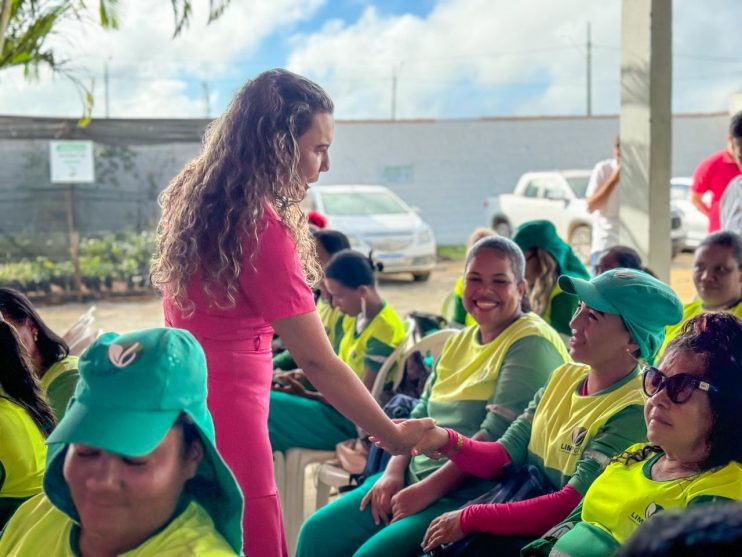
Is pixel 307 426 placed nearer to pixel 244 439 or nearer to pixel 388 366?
pixel 388 366

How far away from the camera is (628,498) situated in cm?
224

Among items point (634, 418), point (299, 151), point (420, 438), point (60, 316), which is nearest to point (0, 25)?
point (299, 151)

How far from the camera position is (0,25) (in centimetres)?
542

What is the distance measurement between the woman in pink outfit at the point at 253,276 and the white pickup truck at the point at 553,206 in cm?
1353

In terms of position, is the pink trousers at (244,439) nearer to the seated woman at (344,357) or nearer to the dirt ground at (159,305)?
the seated woman at (344,357)

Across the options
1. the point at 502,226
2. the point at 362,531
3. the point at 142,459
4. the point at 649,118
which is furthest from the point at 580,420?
the point at 502,226

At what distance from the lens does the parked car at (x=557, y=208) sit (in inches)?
639

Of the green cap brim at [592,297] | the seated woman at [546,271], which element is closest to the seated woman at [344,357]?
the seated woman at [546,271]

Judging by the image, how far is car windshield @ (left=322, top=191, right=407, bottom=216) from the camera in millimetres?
15930

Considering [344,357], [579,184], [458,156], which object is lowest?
[344,357]

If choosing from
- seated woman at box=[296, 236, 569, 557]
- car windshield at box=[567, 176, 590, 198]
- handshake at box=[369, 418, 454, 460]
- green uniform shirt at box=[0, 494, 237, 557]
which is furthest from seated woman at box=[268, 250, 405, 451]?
car windshield at box=[567, 176, 590, 198]

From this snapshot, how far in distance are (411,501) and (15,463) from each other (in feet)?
4.14

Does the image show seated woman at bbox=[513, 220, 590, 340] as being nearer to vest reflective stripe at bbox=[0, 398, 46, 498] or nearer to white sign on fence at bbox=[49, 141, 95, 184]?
vest reflective stripe at bbox=[0, 398, 46, 498]

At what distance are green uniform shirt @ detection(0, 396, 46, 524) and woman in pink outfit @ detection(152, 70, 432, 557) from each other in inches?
20.3
